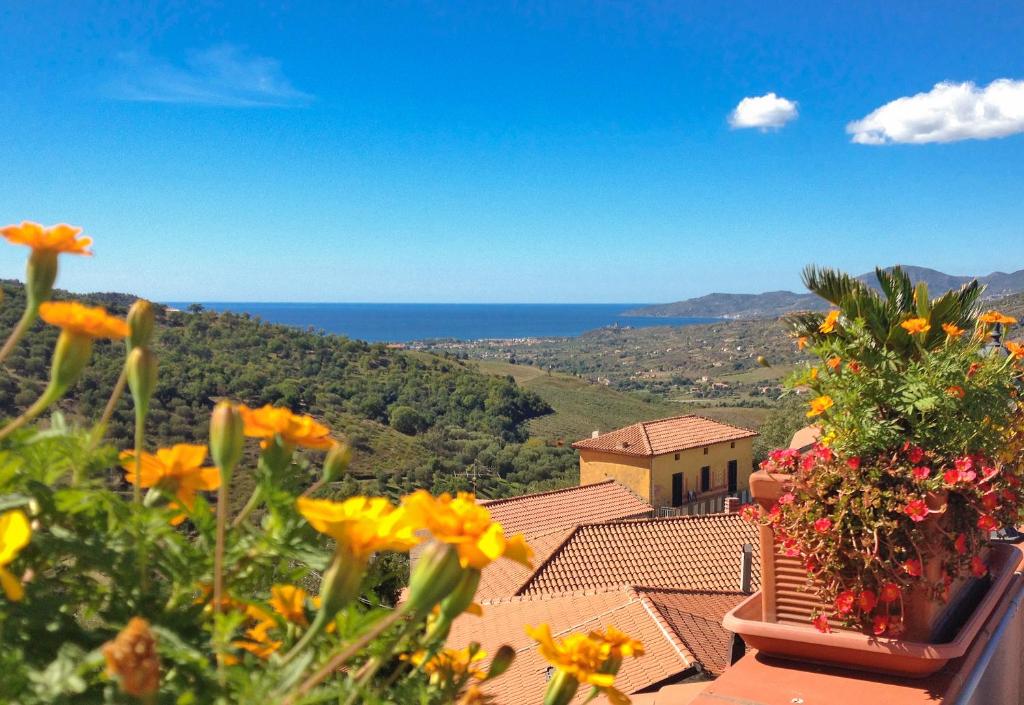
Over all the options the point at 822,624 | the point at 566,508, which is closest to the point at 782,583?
the point at 822,624

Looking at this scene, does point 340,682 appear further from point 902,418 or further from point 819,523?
point 902,418

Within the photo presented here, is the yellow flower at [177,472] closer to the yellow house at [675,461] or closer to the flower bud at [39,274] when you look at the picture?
the flower bud at [39,274]

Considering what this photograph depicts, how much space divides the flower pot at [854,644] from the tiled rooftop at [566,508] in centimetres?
1308

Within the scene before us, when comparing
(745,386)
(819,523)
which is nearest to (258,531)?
(819,523)

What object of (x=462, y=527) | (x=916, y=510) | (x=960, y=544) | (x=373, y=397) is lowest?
(x=373, y=397)

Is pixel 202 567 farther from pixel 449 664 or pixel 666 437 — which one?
pixel 666 437

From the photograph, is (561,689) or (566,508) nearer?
(561,689)

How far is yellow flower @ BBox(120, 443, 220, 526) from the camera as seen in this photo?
1.07m

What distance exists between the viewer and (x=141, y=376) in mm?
1100

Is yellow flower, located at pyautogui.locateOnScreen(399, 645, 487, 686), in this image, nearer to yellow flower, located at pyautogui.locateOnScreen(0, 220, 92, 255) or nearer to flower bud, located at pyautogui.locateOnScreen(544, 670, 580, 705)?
flower bud, located at pyautogui.locateOnScreen(544, 670, 580, 705)

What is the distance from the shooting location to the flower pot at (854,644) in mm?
2580

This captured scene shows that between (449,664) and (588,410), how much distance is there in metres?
53.7

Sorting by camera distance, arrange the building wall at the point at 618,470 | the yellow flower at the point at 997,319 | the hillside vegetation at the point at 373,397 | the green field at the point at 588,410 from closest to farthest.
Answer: the yellow flower at the point at 997,319 → the building wall at the point at 618,470 → the hillside vegetation at the point at 373,397 → the green field at the point at 588,410

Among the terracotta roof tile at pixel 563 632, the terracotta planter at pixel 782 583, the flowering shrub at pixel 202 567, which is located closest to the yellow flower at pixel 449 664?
the flowering shrub at pixel 202 567
